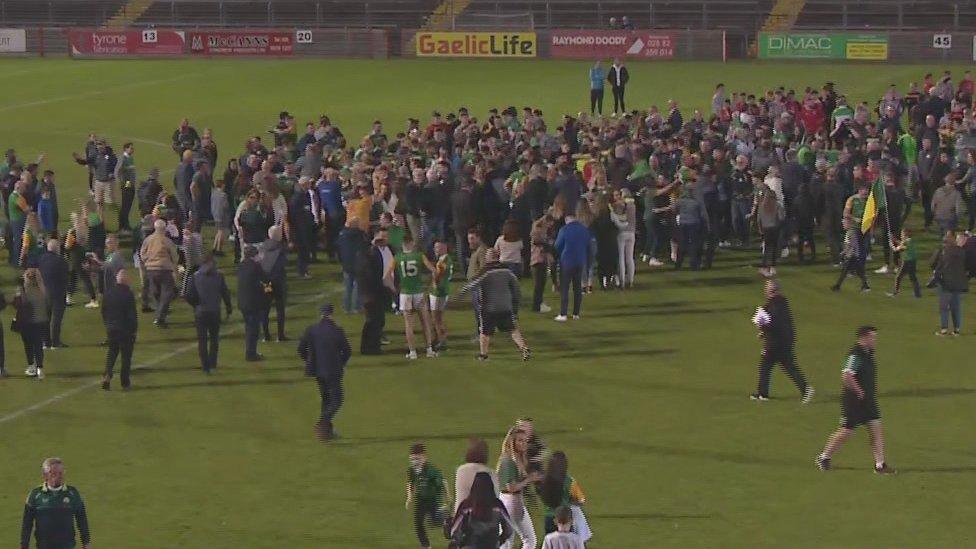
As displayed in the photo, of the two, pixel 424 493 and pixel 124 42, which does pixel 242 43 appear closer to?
pixel 124 42

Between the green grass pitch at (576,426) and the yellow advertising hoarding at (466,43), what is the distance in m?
35.2

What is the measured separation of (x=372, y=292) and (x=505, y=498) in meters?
8.80

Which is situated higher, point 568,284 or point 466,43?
point 466,43

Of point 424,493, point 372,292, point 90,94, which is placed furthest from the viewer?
point 90,94

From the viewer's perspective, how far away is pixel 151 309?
28.4 metres

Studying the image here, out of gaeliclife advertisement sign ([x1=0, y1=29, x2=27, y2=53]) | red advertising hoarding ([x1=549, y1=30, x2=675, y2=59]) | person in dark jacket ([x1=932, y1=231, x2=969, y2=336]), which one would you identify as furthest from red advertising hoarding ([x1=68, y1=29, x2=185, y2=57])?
person in dark jacket ([x1=932, y1=231, x2=969, y2=336])

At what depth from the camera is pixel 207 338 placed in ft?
80.9

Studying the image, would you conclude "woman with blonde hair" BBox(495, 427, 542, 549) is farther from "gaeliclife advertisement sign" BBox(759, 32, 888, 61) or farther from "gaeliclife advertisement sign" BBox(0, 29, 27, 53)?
"gaeliclife advertisement sign" BBox(0, 29, 27, 53)

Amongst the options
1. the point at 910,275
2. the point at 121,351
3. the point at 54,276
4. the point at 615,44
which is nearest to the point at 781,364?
the point at 910,275

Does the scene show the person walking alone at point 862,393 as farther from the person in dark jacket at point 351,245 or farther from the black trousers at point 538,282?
the person in dark jacket at point 351,245

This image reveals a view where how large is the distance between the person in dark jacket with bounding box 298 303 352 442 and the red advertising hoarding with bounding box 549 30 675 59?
152 feet

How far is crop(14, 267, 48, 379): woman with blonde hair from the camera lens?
23641 mm

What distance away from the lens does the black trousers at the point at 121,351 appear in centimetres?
2288

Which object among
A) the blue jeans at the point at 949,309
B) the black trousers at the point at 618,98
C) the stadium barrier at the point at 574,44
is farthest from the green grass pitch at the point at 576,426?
the stadium barrier at the point at 574,44
